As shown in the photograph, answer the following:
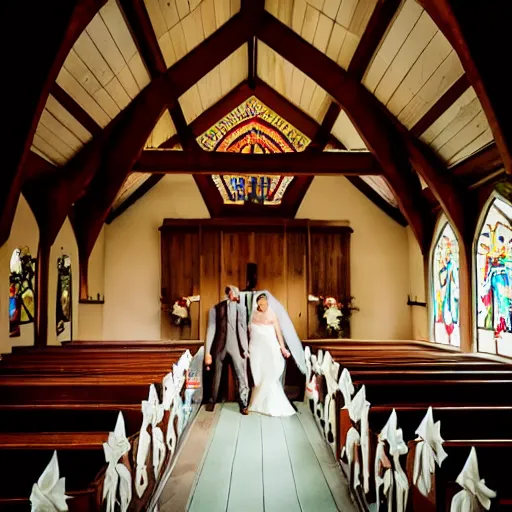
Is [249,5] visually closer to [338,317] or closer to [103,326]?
[338,317]

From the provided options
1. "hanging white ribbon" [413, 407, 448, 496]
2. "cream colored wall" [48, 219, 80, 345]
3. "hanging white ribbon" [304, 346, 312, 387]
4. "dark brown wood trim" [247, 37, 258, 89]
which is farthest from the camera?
"dark brown wood trim" [247, 37, 258, 89]

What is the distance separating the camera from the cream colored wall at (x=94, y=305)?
8828 millimetres

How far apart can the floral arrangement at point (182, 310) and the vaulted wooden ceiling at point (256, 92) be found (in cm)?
203

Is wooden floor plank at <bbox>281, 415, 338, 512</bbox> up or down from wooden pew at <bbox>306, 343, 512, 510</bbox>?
down

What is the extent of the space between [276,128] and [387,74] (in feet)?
10.3

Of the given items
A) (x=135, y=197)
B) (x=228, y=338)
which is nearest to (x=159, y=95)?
(x=228, y=338)

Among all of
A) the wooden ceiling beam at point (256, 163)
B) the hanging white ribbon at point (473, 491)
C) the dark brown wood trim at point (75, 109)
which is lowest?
the hanging white ribbon at point (473, 491)

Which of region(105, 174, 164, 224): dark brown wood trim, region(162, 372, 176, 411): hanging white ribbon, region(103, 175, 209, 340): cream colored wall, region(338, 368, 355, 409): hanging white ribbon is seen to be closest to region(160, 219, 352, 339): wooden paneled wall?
region(103, 175, 209, 340): cream colored wall

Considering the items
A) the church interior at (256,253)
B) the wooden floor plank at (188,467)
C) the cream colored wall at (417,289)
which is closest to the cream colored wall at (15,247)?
the church interior at (256,253)

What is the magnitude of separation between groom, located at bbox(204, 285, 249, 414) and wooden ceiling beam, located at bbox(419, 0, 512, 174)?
11.8ft

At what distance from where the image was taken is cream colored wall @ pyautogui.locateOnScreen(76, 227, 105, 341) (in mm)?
8828

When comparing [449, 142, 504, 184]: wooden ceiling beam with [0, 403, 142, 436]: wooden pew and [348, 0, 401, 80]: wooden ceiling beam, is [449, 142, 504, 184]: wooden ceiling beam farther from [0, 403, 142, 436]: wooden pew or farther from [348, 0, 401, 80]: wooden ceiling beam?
[0, 403, 142, 436]: wooden pew

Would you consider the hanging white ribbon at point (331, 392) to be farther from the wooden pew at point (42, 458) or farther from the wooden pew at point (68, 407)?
the wooden pew at point (42, 458)

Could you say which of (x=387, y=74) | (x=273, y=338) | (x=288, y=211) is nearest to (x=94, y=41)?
(x=387, y=74)
